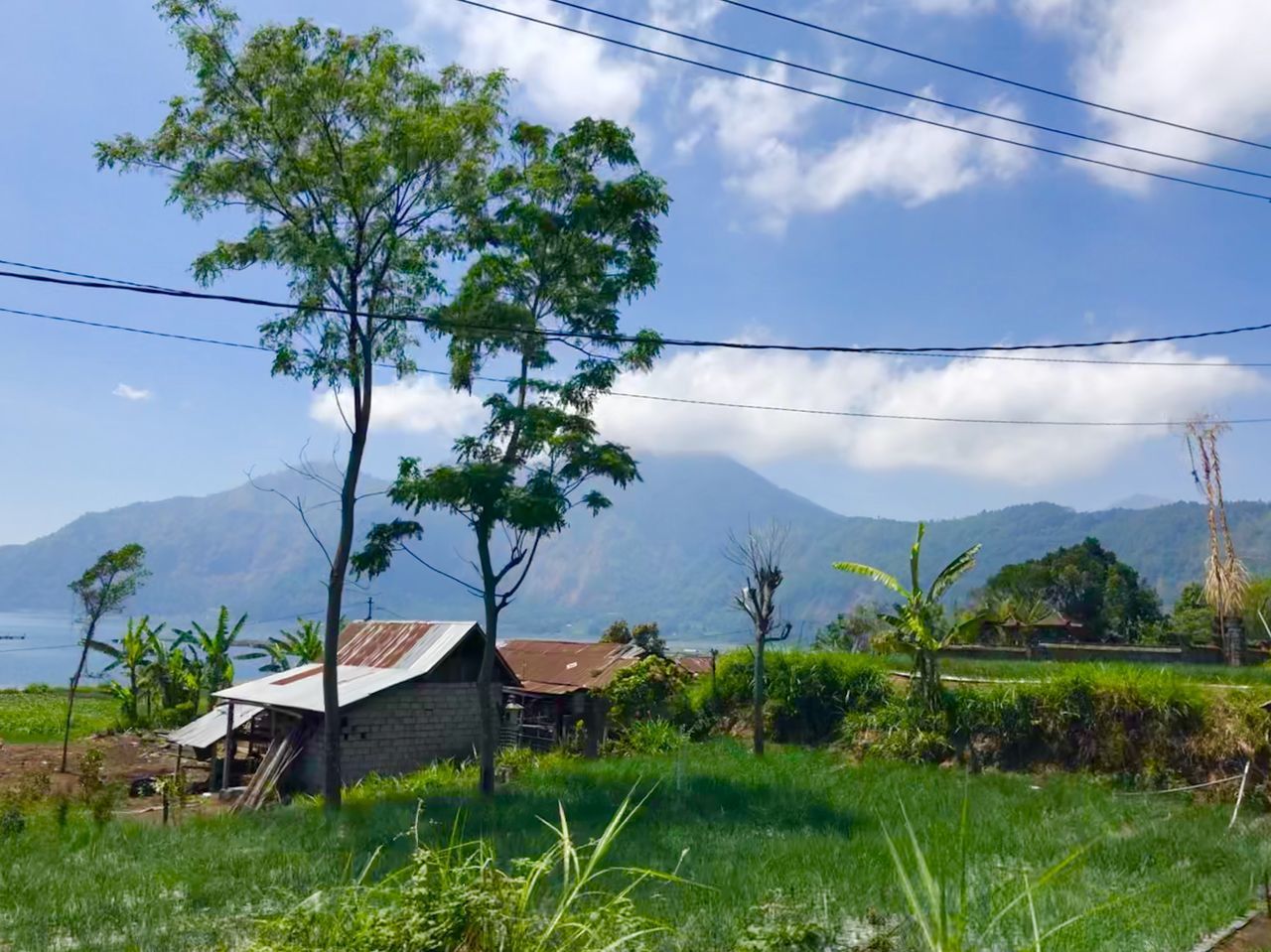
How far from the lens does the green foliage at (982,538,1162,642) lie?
182 ft

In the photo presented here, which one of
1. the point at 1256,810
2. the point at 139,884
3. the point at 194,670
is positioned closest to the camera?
the point at 139,884

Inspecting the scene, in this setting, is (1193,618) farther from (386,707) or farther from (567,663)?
(386,707)

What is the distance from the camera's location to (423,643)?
27.1 metres

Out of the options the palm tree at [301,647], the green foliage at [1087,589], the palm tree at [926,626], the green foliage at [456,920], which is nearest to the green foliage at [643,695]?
the palm tree at [926,626]

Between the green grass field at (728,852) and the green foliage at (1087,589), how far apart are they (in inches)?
1497

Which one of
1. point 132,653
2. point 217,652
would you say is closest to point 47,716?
point 132,653

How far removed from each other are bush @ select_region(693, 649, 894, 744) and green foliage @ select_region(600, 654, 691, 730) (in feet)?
9.13

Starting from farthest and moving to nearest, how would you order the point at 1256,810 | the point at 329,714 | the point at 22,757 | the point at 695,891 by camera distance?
the point at 22,757
the point at 329,714
the point at 1256,810
the point at 695,891

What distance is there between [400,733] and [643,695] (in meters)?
6.12

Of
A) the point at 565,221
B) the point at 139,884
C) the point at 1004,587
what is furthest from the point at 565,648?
the point at 1004,587

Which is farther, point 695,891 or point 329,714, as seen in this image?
point 329,714

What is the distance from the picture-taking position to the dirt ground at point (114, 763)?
Result: 26.5 metres

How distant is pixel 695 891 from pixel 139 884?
18.5 feet

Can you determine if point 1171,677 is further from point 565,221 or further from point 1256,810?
point 565,221
